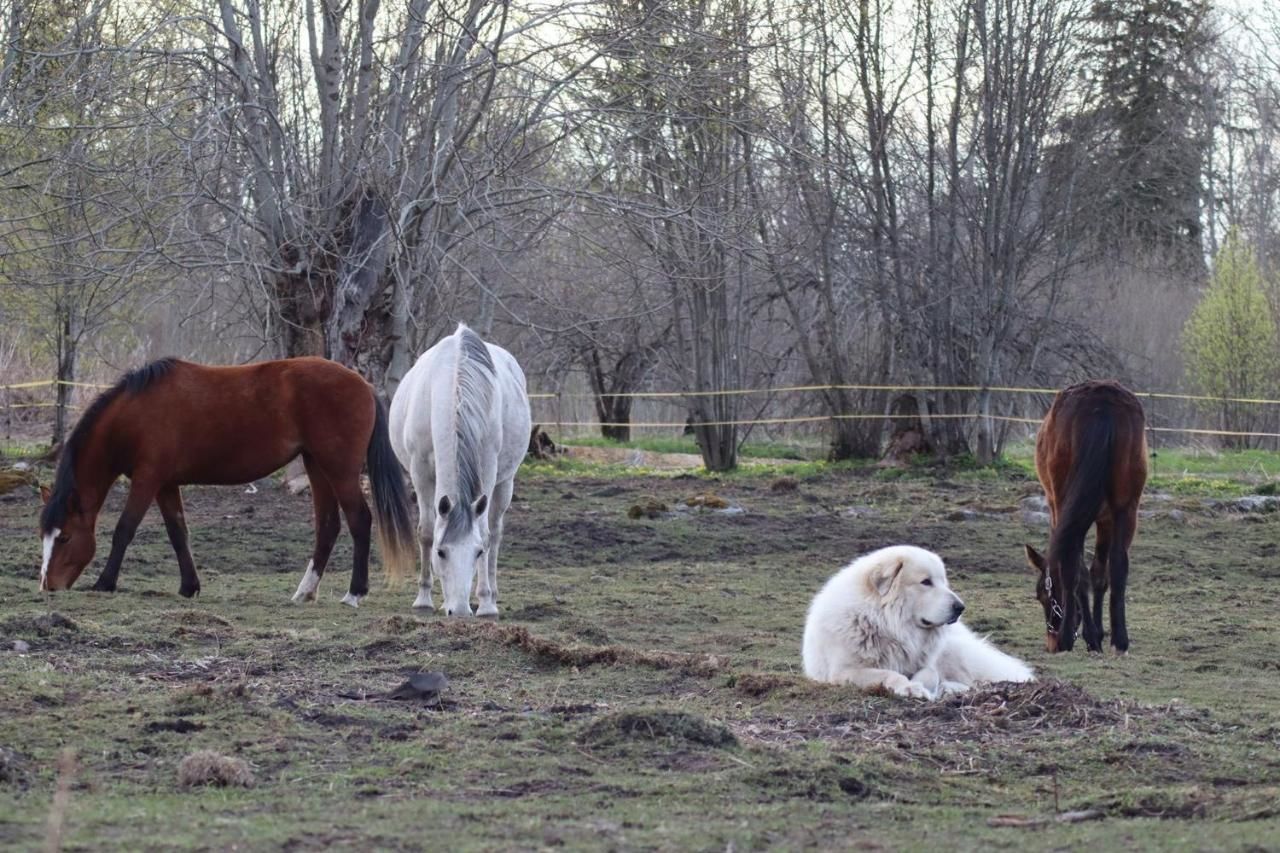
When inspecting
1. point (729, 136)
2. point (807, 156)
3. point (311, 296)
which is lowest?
point (311, 296)

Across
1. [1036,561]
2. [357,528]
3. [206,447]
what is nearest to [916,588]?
[1036,561]

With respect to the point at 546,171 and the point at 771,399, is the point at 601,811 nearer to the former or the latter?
the point at 546,171

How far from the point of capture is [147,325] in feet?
95.2

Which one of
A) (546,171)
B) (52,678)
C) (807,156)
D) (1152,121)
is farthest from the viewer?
(1152,121)

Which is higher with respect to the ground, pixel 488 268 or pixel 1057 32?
pixel 1057 32

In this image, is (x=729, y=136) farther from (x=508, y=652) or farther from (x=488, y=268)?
(x=508, y=652)

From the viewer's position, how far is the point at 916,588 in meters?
6.51

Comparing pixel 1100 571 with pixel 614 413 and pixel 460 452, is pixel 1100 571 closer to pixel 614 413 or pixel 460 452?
pixel 460 452

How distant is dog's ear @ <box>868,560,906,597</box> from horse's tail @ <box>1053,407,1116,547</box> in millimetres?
2055

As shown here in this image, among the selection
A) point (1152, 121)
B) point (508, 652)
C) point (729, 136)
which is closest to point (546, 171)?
point (729, 136)

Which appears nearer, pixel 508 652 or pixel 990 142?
pixel 508 652

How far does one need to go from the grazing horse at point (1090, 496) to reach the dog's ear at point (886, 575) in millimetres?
2051

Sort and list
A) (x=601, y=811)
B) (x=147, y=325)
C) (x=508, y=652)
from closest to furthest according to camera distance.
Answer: (x=601, y=811) < (x=508, y=652) < (x=147, y=325)

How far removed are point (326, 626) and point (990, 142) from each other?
52.3ft
